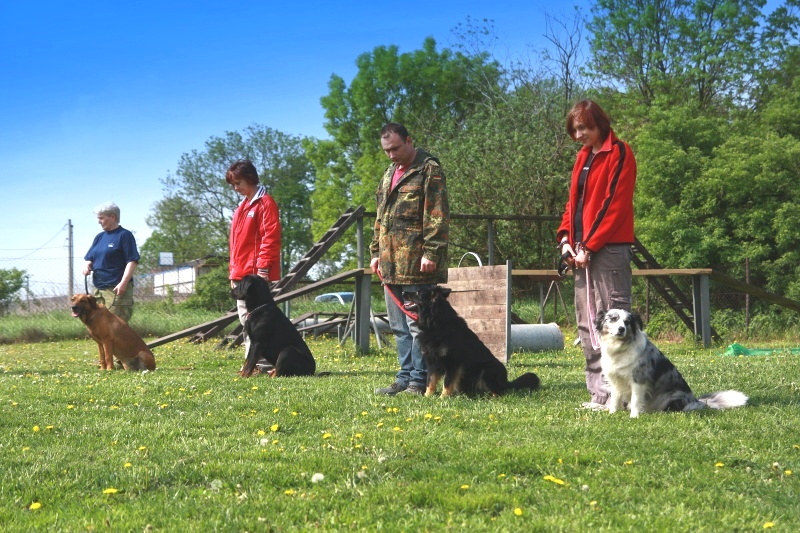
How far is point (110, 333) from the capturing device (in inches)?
356

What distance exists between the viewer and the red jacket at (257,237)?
7.80m

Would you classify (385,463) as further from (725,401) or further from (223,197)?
(223,197)

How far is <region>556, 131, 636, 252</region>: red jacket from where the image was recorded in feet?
18.1

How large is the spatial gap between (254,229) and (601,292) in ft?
12.0

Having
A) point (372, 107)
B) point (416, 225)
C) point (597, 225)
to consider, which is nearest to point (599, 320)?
point (597, 225)

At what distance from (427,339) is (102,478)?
3.00 metres

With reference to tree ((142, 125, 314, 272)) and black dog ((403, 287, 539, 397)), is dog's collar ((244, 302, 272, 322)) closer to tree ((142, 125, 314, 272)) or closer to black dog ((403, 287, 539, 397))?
black dog ((403, 287, 539, 397))

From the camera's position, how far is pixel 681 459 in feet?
13.1

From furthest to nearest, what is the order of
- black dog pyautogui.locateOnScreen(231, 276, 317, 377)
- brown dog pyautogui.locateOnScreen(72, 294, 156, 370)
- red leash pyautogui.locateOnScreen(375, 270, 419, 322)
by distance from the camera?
brown dog pyautogui.locateOnScreen(72, 294, 156, 370) → black dog pyautogui.locateOnScreen(231, 276, 317, 377) → red leash pyautogui.locateOnScreen(375, 270, 419, 322)

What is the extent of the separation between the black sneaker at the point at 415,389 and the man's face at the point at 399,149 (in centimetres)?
180

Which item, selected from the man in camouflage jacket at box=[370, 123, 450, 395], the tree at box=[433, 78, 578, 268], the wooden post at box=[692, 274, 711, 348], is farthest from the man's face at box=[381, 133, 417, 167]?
the tree at box=[433, 78, 578, 268]

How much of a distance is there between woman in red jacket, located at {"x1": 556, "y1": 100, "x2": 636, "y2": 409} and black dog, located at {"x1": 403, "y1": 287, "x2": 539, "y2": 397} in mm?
823

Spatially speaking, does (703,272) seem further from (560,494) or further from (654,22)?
(654,22)

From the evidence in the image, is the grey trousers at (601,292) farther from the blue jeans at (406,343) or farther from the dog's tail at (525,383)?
the blue jeans at (406,343)
